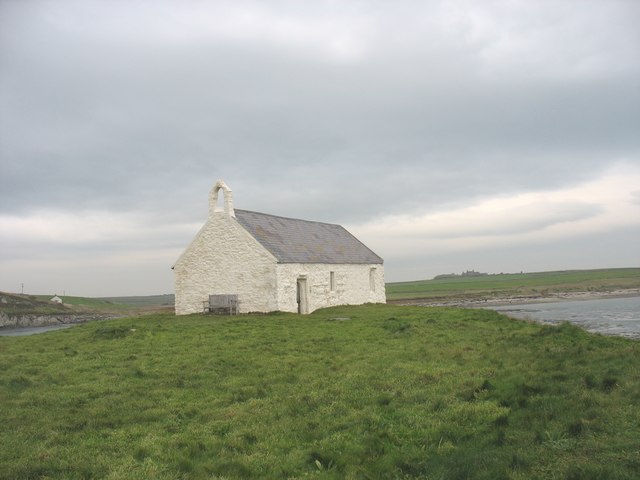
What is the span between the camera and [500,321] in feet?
76.5

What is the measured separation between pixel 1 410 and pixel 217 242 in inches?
857

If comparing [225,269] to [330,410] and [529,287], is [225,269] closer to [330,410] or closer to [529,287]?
[330,410]

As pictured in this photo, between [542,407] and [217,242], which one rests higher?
[217,242]

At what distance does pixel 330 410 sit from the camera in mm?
9344

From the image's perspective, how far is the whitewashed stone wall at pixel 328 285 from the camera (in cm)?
3034

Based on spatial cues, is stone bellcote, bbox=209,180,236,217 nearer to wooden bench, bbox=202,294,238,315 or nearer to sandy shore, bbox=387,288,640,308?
wooden bench, bbox=202,294,238,315

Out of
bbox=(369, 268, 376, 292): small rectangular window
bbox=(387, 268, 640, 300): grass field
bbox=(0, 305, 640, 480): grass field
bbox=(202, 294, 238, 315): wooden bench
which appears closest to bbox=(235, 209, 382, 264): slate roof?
bbox=(369, 268, 376, 292): small rectangular window

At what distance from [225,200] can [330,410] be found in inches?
928

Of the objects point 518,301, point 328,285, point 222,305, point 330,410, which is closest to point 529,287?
point 518,301

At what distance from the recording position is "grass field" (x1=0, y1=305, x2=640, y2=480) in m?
6.74

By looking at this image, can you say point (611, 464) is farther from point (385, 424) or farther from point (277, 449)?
point (277, 449)

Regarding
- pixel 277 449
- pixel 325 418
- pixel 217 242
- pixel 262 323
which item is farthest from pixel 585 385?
pixel 217 242

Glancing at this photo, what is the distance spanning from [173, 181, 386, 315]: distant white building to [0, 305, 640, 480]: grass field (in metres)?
13.1

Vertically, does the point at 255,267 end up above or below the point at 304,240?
below
